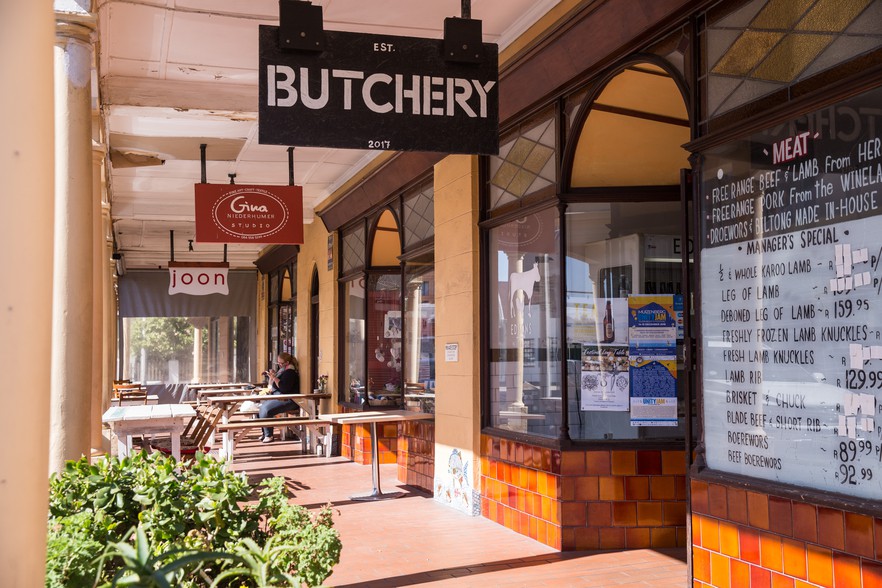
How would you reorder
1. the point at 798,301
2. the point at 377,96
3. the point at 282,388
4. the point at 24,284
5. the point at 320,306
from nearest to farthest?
1. the point at 24,284
2. the point at 798,301
3. the point at 377,96
4. the point at 320,306
5. the point at 282,388

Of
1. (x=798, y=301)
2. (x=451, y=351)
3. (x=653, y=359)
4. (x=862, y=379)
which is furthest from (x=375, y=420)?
(x=862, y=379)

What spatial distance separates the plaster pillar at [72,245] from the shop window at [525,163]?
3.02 meters

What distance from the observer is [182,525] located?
99.7 inches

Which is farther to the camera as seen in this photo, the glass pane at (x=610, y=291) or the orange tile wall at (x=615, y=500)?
the glass pane at (x=610, y=291)

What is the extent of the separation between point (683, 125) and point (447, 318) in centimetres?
266

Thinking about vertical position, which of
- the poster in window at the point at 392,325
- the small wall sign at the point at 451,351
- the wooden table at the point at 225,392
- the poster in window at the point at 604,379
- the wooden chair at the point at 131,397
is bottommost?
the wooden chair at the point at 131,397

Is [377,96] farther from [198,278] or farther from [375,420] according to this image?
[198,278]

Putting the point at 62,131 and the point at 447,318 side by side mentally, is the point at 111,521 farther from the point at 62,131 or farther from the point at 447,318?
the point at 447,318

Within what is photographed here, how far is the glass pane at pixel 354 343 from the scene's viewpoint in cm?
1144

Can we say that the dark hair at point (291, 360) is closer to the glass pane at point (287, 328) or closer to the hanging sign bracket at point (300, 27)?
the glass pane at point (287, 328)

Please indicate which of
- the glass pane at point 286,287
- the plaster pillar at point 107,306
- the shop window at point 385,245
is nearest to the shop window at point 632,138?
the shop window at point 385,245

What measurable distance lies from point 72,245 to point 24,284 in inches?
145

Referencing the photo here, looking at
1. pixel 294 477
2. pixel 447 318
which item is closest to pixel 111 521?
pixel 447 318

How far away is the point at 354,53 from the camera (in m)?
4.43
